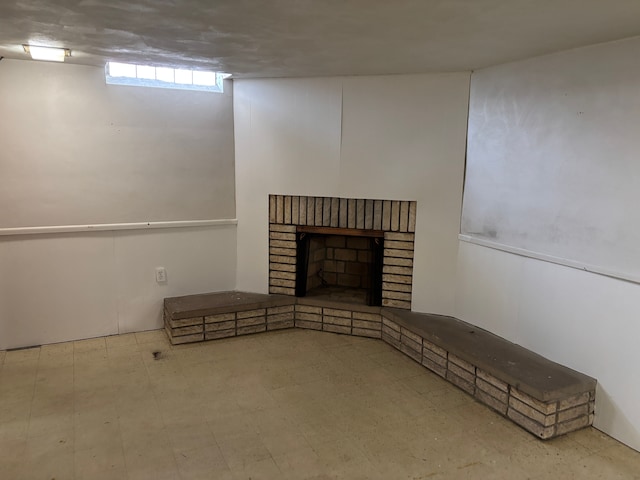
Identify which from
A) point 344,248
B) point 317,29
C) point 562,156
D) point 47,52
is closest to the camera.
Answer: point 317,29

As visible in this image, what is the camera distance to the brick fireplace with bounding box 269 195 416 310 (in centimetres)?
362

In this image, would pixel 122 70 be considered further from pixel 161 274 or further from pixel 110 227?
pixel 161 274

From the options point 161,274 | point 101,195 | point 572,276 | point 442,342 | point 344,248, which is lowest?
point 442,342

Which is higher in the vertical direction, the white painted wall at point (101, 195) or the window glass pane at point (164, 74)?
the window glass pane at point (164, 74)

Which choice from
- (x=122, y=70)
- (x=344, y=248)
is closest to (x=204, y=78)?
(x=122, y=70)

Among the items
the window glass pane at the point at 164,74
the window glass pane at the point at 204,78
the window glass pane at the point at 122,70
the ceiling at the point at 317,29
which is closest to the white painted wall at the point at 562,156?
the ceiling at the point at 317,29

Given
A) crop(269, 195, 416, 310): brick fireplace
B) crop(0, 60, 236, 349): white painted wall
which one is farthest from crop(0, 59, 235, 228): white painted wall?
crop(269, 195, 416, 310): brick fireplace

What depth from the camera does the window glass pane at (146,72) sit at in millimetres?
3504

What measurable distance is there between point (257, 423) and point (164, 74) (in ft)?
8.90

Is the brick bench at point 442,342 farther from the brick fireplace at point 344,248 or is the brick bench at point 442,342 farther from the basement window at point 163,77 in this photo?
the basement window at point 163,77

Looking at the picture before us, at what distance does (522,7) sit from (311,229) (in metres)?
2.34

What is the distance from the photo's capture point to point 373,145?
351 cm

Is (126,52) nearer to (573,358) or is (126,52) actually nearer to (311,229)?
(311,229)

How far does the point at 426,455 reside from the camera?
2.22 meters
